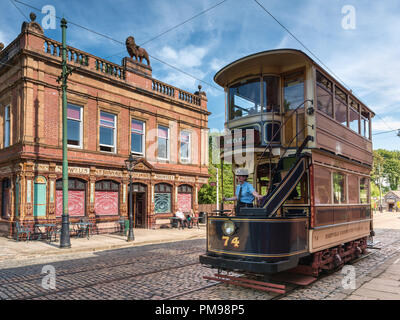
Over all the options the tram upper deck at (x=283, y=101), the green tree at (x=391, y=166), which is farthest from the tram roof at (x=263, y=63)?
the green tree at (x=391, y=166)

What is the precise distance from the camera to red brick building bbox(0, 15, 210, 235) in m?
15.9

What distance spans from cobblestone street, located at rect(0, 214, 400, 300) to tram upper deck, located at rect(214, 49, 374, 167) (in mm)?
2884

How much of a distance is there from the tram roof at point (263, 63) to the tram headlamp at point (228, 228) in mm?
3630

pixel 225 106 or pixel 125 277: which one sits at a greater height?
pixel 225 106

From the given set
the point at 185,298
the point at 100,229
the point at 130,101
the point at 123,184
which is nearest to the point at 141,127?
the point at 130,101

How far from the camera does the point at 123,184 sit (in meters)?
19.5

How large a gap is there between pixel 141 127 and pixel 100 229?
6.63m

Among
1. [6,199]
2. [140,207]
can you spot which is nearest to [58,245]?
[6,199]

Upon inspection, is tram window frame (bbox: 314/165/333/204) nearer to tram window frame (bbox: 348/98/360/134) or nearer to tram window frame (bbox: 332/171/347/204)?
tram window frame (bbox: 332/171/347/204)

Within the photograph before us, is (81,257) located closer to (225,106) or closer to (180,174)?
(225,106)

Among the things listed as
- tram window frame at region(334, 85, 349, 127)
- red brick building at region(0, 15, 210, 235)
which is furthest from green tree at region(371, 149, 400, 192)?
tram window frame at region(334, 85, 349, 127)

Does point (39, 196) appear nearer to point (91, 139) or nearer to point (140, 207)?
point (91, 139)

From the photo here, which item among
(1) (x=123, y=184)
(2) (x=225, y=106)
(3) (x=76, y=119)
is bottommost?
(1) (x=123, y=184)

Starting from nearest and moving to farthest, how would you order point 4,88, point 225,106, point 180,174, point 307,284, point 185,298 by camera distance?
point 185,298 < point 307,284 < point 225,106 < point 4,88 < point 180,174
